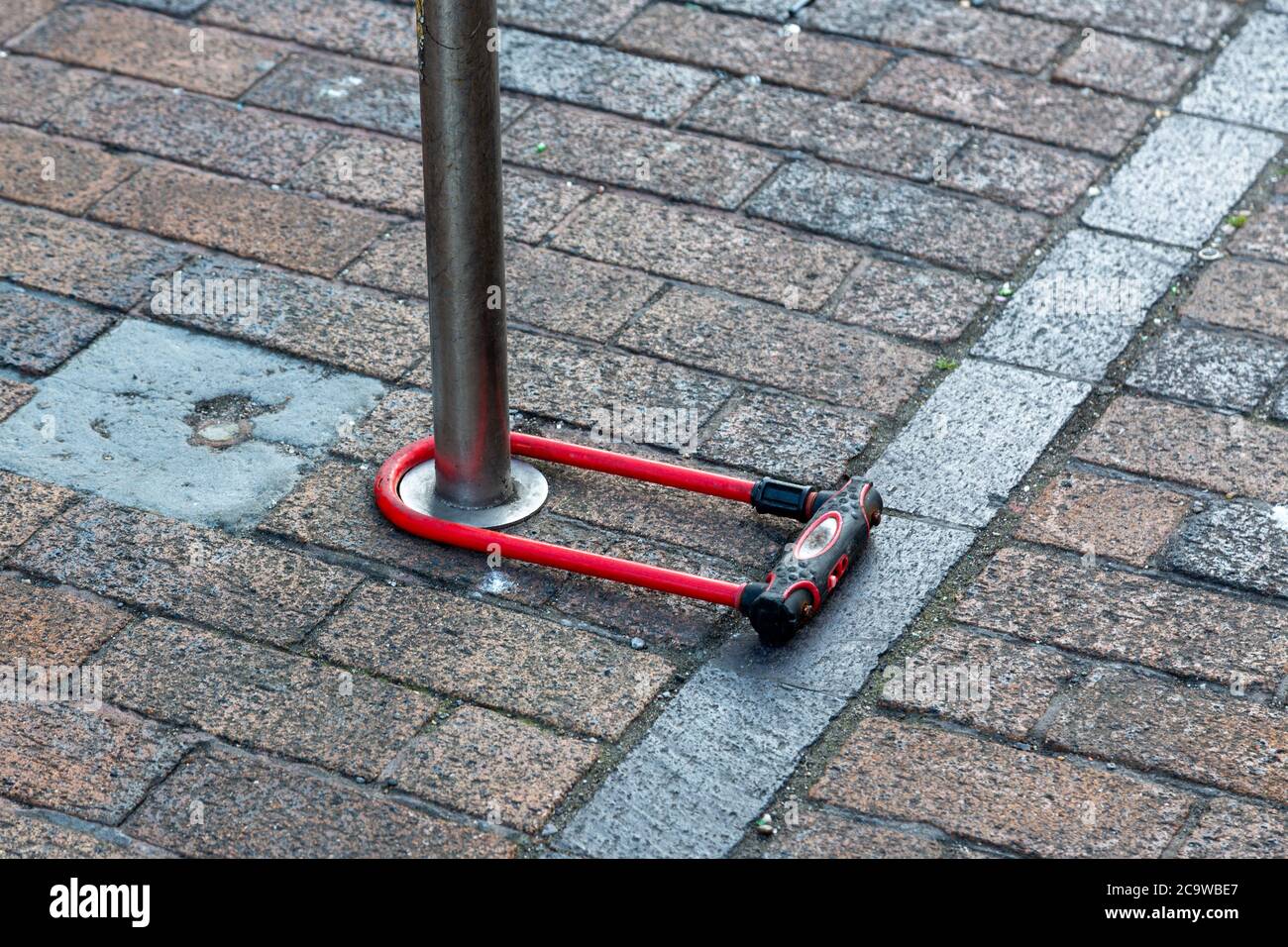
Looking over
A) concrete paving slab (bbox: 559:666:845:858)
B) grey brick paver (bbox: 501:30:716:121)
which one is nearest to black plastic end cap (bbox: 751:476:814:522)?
concrete paving slab (bbox: 559:666:845:858)

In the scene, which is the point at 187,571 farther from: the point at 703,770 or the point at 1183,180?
the point at 1183,180

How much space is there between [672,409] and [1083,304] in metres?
1.30

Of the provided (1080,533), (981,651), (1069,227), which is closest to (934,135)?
(1069,227)

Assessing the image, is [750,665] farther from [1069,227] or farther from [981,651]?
[1069,227]

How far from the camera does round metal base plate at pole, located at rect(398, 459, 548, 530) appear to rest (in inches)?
163

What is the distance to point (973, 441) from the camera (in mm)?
4445

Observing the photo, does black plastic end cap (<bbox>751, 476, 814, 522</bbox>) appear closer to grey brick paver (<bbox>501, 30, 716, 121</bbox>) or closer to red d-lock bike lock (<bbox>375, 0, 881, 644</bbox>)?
red d-lock bike lock (<bbox>375, 0, 881, 644</bbox>)

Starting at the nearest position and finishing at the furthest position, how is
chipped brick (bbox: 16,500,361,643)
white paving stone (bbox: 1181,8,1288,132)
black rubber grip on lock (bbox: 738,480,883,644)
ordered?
1. black rubber grip on lock (bbox: 738,480,883,644)
2. chipped brick (bbox: 16,500,361,643)
3. white paving stone (bbox: 1181,8,1288,132)

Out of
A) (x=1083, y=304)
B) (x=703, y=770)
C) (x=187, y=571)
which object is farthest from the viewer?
(x=1083, y=304)

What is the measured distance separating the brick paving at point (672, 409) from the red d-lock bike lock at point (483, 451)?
94 millimetres

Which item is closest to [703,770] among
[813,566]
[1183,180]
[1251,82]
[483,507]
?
[813,566]

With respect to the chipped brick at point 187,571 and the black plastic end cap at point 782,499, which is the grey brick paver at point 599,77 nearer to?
the black plastic end cap at point 782,499

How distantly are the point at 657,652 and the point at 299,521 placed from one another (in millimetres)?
968

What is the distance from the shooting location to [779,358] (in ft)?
15.5
